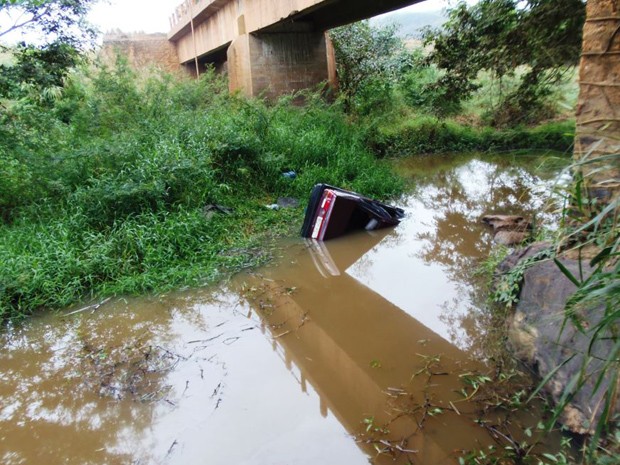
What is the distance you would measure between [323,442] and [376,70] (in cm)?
1256

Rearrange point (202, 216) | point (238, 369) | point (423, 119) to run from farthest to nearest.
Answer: point (423, 119)
point (202, 216)
point (238, 369)

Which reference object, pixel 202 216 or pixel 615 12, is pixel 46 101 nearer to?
pixel 202 216

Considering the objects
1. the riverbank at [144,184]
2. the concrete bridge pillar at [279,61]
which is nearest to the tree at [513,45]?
the riverbank at [144,184]

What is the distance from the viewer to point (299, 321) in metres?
3.79

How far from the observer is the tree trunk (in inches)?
117

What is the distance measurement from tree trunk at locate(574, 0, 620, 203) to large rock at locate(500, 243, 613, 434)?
0.64m

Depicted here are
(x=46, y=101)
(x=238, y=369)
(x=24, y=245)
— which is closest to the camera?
(x=238, y=369)

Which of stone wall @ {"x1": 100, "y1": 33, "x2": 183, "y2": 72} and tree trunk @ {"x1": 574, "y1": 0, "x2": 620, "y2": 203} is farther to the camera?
stone wall @ {"x1": 100, "y1": 33, "x2": 183, "y2": 72}

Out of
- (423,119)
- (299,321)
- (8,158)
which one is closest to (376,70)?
(423,119)

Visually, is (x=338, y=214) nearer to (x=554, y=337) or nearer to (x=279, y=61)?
(x=554, y=337)

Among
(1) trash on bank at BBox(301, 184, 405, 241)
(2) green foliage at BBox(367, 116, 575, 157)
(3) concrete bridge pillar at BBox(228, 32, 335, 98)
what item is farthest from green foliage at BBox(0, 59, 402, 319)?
(2) green foliage at BBox(367, 116, 575, 157)

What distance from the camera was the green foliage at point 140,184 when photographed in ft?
15.0

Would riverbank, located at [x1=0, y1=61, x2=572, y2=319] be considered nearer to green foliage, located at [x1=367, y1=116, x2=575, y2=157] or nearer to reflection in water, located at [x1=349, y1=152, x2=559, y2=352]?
reflection in water, located at [x1=349, y1=152, x2=559, y2=352]

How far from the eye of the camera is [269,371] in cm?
310
